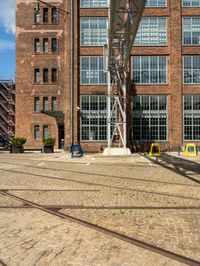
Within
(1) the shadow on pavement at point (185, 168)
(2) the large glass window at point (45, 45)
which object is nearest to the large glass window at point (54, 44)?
(2) the large glass window at point (45, 45)

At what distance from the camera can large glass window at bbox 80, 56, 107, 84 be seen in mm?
35000

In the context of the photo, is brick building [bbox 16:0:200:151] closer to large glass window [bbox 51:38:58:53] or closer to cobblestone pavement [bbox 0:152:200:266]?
large glass window [bbox 51:38:58:53]

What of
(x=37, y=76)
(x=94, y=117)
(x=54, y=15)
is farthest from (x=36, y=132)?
(x=54, y=15)

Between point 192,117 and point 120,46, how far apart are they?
12995 mm

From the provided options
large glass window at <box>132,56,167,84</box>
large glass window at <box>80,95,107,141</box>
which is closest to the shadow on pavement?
large glass window at <box>80,95,107,141</box>

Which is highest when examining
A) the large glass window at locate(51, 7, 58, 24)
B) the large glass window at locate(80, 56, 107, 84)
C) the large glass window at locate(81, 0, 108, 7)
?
the large glass window at locate(51, 7, 58, 24)

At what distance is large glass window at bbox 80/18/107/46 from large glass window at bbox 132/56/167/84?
435cm

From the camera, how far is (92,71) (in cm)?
3503

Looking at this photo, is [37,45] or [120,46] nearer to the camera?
[120,46]

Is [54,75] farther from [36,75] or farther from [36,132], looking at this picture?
[36,132]

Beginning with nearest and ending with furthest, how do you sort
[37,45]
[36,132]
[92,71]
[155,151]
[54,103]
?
1. [155,151]
2. [92,71]
3. [54,103]
4. [36,132]
5. [37,45]

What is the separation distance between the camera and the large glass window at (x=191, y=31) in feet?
115

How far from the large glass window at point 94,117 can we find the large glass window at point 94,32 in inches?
212

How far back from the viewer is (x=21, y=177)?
1355 centimetres
